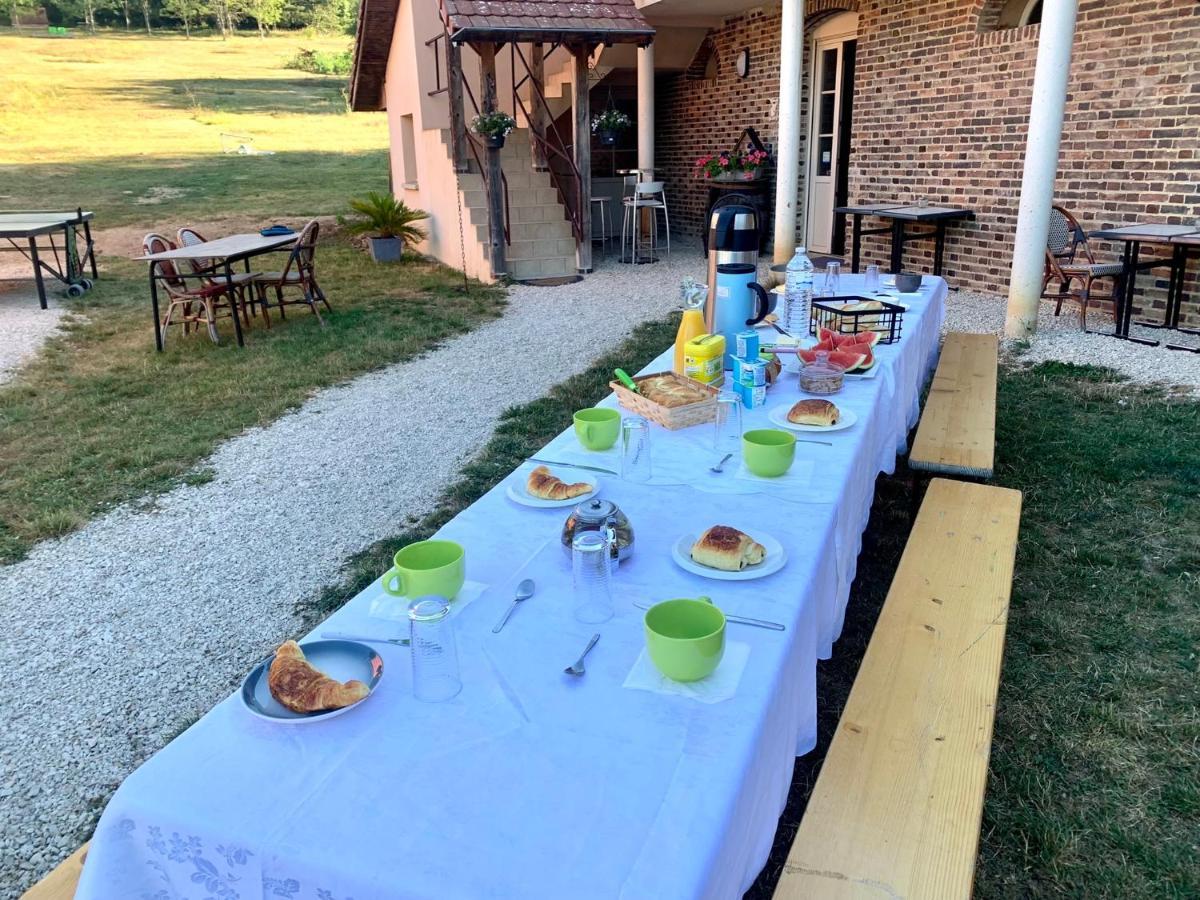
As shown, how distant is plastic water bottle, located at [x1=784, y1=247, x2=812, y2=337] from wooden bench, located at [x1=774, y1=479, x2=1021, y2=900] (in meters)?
1.24

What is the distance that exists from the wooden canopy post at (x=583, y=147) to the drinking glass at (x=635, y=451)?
7891 mm

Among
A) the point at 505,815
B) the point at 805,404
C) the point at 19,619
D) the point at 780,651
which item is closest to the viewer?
the point at 505,815

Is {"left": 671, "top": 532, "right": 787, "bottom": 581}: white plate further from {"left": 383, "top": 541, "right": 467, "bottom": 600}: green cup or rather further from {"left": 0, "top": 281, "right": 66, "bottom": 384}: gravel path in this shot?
{"left": 0, "top": 281, "right": 66, "bottom": 384}: gravel path

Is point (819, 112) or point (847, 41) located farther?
point (819, 112)

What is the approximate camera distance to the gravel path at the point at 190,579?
2482mm

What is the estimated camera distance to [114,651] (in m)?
2.99

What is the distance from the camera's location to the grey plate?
129 centimetres

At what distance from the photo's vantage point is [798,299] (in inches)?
139

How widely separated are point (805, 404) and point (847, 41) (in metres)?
8.25

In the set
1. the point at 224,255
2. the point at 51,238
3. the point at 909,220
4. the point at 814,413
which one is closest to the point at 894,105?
the point at 909,220

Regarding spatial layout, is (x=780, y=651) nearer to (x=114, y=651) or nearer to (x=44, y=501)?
(x=114, y=651)

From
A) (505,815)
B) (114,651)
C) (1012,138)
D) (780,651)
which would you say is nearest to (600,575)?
(780,651)

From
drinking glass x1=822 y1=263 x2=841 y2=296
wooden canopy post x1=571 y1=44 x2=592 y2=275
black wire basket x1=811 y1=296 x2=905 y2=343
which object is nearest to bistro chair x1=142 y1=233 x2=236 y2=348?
wooden canopy post x1=571 y1=44 x2=592 y2=275

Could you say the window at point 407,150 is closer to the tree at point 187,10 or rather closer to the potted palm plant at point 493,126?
the potted palm plant at point 493,126
